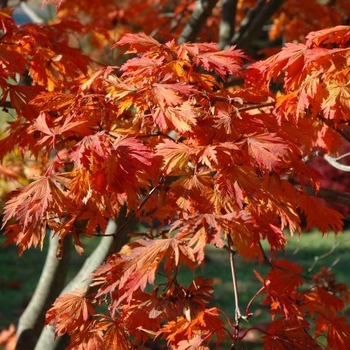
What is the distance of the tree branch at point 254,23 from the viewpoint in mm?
3812

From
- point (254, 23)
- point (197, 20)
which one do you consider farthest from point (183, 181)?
point (254, 23)

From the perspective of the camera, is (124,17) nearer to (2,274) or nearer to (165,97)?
(2,274)

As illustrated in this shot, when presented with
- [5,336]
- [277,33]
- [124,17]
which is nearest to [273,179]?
[5,336]

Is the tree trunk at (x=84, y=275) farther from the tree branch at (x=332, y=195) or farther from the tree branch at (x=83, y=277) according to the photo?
the tree branch at (x=332, y=195)

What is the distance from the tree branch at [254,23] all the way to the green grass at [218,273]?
6.18 feet

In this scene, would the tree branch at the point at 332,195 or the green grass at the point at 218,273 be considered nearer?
the tree branch at the point at 332,195

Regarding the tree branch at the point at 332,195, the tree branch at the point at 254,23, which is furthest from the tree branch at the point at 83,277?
the tree branch at the point at 254,23

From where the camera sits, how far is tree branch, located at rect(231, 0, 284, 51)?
381cm

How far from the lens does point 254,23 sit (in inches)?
151

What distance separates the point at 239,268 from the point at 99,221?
5235mm

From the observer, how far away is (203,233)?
5.61ft

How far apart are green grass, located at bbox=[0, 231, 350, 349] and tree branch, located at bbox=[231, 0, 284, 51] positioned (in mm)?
1885

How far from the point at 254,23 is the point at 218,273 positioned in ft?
11.6

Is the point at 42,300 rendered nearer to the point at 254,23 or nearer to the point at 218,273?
the point at 254,23
